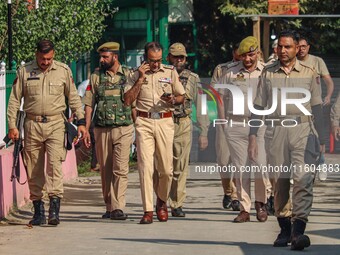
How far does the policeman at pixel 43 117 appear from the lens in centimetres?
1348

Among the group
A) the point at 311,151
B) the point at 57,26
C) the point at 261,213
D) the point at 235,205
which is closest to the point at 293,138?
the point at 311,151

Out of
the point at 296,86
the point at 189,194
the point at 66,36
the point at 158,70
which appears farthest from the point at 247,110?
the point at 66,36

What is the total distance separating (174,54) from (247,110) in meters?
1.22

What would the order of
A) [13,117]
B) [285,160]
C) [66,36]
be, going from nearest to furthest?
[285,160]
[13,117]
[66,36]

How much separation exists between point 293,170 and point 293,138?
0.31 m

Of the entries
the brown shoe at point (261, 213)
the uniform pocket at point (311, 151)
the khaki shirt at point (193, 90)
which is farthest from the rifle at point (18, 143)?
the uniform pocket at point (311, 151)

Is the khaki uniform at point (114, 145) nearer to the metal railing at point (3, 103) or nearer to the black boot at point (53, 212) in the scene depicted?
the black boot at point (53, 212)

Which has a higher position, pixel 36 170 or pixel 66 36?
pixel 66 36

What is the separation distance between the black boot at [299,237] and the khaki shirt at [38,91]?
3233 millimetres

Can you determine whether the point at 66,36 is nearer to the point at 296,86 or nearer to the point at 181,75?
the point at 181,75

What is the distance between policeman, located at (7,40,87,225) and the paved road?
425 millimetres

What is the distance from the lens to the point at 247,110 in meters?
14.1

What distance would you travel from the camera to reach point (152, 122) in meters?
13.9

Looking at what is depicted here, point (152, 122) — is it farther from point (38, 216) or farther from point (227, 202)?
point (227, 202)
